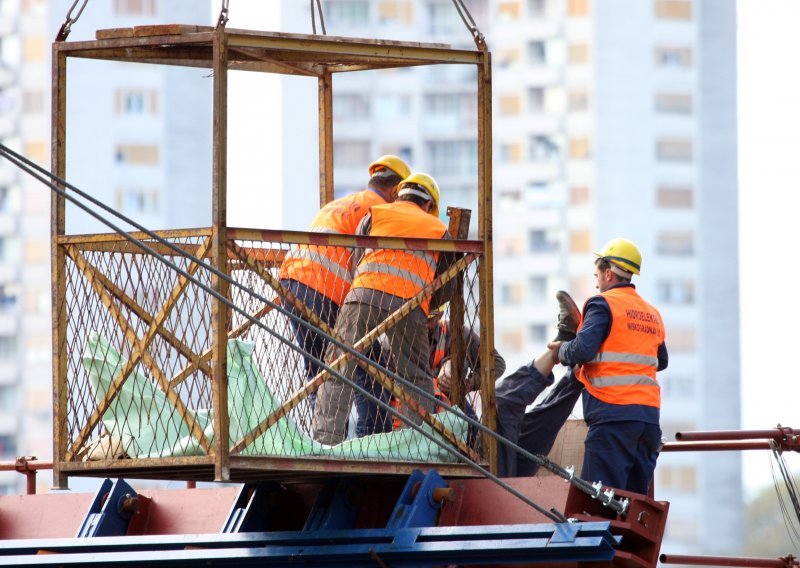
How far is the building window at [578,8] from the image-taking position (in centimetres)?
8781

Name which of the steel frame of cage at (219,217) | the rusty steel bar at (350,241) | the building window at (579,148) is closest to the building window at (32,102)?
the building window at (579,148)

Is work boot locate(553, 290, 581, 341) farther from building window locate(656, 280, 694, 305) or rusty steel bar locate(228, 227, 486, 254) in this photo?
building window locate(656, 280, 694, 305)

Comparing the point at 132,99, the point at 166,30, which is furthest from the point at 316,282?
the point at 132,99

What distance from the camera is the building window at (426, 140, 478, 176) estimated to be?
87.8 metres

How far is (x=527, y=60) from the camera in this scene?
88750 millimetres

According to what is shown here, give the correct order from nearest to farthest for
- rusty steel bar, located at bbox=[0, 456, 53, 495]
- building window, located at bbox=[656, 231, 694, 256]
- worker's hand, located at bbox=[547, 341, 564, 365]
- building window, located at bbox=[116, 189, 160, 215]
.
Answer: worker's hand, located at bbox=[547, 341, 564, 365]
rusty steel bar, located at bbox=[0, 456, 53, 495]
building window, located at bbox=[116, 189, 160, 215]
building window, located at bbox=[656, 231, 694, 256]

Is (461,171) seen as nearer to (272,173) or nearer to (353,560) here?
(272,173)

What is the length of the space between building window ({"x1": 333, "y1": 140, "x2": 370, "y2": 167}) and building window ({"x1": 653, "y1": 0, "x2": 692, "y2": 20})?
17372 mm

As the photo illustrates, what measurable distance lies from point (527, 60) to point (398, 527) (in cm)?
8212

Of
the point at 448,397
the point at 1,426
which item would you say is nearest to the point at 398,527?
the point at 448,397

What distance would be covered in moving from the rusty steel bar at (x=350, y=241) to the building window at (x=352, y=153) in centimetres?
7866

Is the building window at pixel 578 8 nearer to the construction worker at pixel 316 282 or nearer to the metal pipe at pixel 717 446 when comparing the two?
the metal pipe at pixel 717 446

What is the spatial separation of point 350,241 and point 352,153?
79.9 meters

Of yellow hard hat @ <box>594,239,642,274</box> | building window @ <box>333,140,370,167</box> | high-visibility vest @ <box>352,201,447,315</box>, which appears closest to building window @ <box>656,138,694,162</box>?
building window @ <box>333,140,370,167</box>
